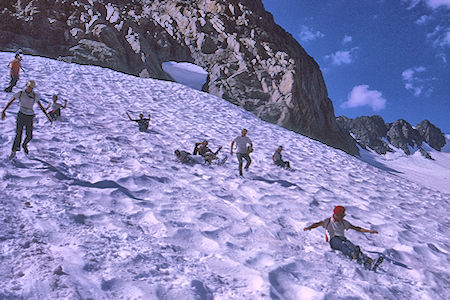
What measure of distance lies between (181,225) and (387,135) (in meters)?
139

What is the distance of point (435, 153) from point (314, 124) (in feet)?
358

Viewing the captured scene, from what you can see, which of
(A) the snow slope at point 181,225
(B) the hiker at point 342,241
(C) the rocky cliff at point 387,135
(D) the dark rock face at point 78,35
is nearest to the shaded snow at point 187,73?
(D) the dark rock face at point 78,35

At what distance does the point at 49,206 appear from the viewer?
4.95 meters

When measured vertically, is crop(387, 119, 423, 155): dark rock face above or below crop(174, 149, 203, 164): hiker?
above

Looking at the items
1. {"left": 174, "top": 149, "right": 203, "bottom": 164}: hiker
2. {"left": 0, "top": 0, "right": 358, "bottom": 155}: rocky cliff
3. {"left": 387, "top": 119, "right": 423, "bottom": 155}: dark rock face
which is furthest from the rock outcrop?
{"left": 174, "top": 149, "right": 203, "bottom": 164}: hiker

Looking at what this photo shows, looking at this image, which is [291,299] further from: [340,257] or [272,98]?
Answer: [272,98]

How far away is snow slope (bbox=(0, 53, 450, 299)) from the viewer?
3625 mm

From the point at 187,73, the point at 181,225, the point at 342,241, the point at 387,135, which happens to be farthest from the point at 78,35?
the point at 387,135

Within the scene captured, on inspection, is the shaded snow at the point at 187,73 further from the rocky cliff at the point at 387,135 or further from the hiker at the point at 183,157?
the rocky cliff at the point at 387,135

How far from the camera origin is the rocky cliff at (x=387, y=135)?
377ft

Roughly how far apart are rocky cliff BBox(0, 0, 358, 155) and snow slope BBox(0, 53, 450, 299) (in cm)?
2582

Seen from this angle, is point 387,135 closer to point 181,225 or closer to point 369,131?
point 369,131

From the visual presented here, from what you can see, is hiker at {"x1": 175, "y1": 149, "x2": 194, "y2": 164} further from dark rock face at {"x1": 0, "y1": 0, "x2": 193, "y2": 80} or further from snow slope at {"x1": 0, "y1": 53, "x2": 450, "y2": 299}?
dark rock face at {"x1": 0, "y1": 0, "x2": 193, "y2": 80}

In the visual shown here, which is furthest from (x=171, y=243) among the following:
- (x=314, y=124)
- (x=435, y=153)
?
(x=435, y=153)
